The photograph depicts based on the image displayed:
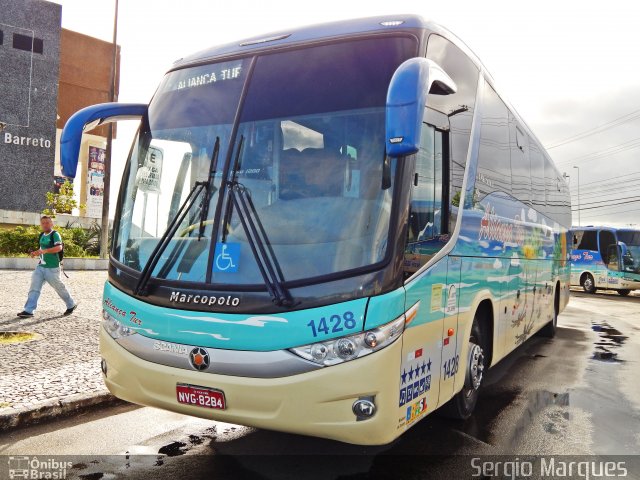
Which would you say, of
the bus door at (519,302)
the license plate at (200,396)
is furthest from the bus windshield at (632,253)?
the license plate at (200,396)

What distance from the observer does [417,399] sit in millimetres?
3795

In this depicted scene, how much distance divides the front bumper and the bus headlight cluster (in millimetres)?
742

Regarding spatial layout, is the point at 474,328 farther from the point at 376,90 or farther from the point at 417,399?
the point at 376,90

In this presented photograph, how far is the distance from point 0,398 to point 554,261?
889 centimetres

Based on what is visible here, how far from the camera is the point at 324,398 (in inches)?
130

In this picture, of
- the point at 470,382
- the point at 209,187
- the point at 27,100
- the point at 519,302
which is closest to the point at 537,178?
the point at 519,302

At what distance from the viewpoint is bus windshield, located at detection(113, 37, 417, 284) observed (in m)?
3.52

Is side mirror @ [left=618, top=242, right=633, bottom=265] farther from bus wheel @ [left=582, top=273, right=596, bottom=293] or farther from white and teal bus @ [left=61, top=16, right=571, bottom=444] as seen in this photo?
white and teal bus @ [left=61, top=16, right=571, bottom=444]

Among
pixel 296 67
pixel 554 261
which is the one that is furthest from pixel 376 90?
pixel 554 261

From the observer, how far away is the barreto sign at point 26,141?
1075 inches

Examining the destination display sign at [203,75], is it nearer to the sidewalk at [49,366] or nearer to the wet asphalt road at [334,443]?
the wet asphalt road at [334,443]

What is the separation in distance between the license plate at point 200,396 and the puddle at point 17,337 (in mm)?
5099

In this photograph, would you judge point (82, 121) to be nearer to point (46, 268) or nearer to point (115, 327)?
point (115, 327)

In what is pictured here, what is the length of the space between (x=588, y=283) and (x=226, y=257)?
1141 inches
